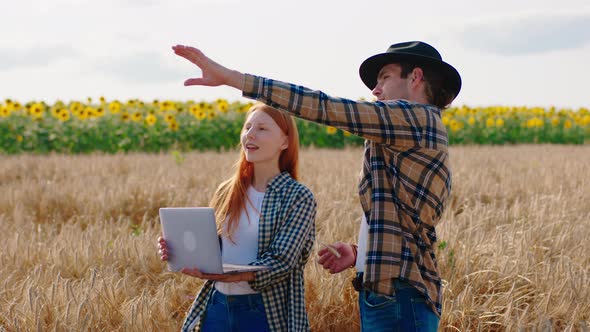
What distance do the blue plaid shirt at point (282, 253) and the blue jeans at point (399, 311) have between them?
336 mm

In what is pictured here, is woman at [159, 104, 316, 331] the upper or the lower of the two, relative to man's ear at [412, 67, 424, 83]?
lower

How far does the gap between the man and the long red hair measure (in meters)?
0.42

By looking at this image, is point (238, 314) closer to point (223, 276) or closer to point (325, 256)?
point (223, 276)

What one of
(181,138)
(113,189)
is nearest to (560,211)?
(113,189)

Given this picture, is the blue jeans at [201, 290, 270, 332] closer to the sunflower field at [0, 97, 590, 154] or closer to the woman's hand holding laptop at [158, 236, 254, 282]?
the woman's hand holding laptop at [158, 236, 254, 282]

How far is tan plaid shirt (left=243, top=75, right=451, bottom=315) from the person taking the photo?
7.61 ft

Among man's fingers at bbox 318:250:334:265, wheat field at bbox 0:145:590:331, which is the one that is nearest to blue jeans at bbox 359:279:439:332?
man's fingers at bbox 318:250:334:265

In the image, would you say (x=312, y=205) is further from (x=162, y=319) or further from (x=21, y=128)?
(x=21, y=128)

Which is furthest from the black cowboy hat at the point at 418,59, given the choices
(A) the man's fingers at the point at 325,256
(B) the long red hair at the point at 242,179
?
(A) the man's fingers at the point at 325,256

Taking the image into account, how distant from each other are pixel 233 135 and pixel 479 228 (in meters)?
11.4

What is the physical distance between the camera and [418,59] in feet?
8.25

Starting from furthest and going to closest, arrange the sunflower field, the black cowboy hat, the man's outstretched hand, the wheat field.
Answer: the sunflower field
the wheat field
the black cowboy hat
the man's outstretched hand

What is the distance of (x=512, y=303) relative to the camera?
355 centimetres

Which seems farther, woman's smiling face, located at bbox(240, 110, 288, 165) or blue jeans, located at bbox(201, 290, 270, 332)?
woman's smiling face, located at bbox(240, 110, 288, 165)
